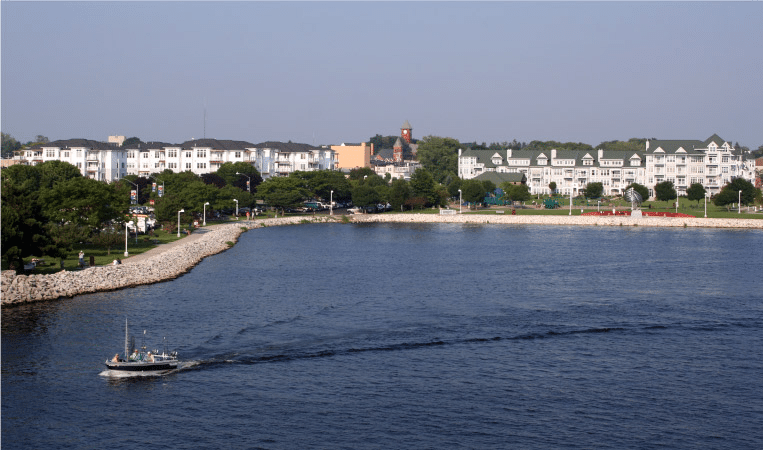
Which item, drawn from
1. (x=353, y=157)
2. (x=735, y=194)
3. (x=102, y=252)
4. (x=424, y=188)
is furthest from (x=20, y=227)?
(x=353, y=157)

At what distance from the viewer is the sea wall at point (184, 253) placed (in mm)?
42125

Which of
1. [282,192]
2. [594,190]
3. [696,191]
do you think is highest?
[594,190]

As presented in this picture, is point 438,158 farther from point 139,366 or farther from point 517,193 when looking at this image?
point 139,366

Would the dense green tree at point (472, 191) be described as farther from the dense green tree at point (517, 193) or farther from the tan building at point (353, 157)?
the tan building at point (353, 157)

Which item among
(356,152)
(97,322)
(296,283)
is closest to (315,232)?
(296,283)

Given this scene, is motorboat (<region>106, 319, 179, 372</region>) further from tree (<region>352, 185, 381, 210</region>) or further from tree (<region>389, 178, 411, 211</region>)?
tree (<region>389, 178, 411, 211</region>)

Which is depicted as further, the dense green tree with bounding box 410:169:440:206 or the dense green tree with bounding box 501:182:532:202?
the dense green tree with bounding box 501:182:532:202

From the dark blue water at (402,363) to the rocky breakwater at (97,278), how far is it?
1.42 m

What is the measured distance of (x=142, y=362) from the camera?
2939 cm

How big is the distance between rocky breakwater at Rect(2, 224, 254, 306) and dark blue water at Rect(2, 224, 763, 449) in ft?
4.66

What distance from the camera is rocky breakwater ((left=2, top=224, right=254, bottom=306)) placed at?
41.3 meters

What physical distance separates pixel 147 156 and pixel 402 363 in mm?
117227

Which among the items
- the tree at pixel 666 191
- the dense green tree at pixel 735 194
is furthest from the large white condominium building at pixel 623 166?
the dense green tree at pixel 735 194

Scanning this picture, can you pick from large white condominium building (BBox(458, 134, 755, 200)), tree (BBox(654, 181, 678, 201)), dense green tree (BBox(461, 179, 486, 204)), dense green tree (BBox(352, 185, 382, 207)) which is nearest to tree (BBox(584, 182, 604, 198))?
tree (BBox(654, 181, 678, 201))
